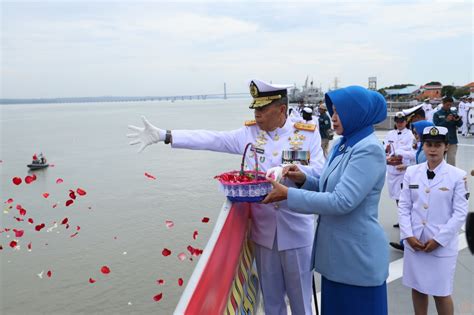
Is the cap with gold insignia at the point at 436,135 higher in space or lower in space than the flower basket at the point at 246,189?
higher

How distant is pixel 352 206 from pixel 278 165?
0.91 m

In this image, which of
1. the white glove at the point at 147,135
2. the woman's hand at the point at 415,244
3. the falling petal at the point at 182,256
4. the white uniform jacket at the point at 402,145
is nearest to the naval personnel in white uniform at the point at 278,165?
the white glove at the point at 147,135

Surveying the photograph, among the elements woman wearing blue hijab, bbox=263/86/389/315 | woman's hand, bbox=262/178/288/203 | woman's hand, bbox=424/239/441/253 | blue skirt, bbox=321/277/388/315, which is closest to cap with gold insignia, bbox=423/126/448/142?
woman's hand, bbox=424/239/441/253

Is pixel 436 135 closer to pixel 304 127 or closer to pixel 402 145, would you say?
pixel 304 127

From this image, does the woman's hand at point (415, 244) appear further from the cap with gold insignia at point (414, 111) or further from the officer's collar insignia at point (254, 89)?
the cap with gold insignia at point (414, 111)

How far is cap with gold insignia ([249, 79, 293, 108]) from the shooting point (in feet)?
9.02

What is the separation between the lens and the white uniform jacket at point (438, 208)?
296 centimetres

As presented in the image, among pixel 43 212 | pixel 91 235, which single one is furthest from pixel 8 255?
pixel 43 212

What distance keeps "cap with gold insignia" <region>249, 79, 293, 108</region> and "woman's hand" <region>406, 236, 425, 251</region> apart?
4.68 feet

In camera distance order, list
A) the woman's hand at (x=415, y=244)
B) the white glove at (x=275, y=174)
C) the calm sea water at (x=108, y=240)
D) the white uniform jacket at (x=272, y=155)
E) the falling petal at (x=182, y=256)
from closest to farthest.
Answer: the white glove at (x=275, y=174)
the white uniform jacket at (x=272, y=155)
the woman's hand at (x=415, y=244)
the calm sea water at (x=108, y=240)
the falling petal at (x=182, y=256)

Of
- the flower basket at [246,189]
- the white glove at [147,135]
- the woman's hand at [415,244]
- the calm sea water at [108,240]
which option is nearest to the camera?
the flower basket at [246,189]

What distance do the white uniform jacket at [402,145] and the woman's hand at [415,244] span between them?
3.22 meters

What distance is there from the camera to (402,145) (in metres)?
6.34

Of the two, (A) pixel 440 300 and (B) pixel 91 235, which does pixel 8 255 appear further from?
(A) pixel 440 300
